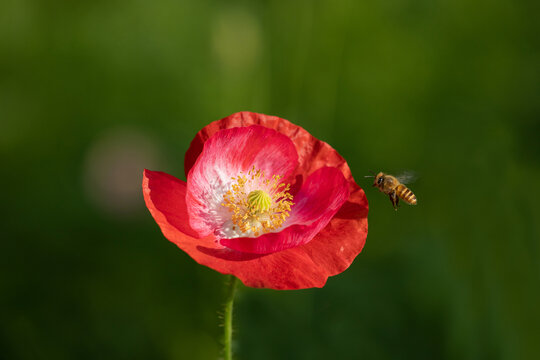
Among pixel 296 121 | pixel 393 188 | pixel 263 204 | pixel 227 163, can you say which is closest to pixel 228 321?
pixel 263 204

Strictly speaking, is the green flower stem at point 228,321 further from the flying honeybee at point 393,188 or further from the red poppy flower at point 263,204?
the flying honeybee at point 393,188

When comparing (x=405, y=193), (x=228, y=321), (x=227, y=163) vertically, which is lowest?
(x=228, y=321)

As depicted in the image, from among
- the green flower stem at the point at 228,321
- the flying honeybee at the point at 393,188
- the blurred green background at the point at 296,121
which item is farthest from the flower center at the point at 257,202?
the blurred green background at the point at 296,121

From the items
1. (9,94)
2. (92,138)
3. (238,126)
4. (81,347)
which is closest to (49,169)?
(92,138)

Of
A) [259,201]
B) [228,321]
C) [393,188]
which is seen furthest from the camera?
[393,188]

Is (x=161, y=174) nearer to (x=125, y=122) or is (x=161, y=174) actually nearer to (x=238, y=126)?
(x=238, y=126)

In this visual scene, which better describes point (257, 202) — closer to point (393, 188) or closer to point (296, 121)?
point (393, 188)
